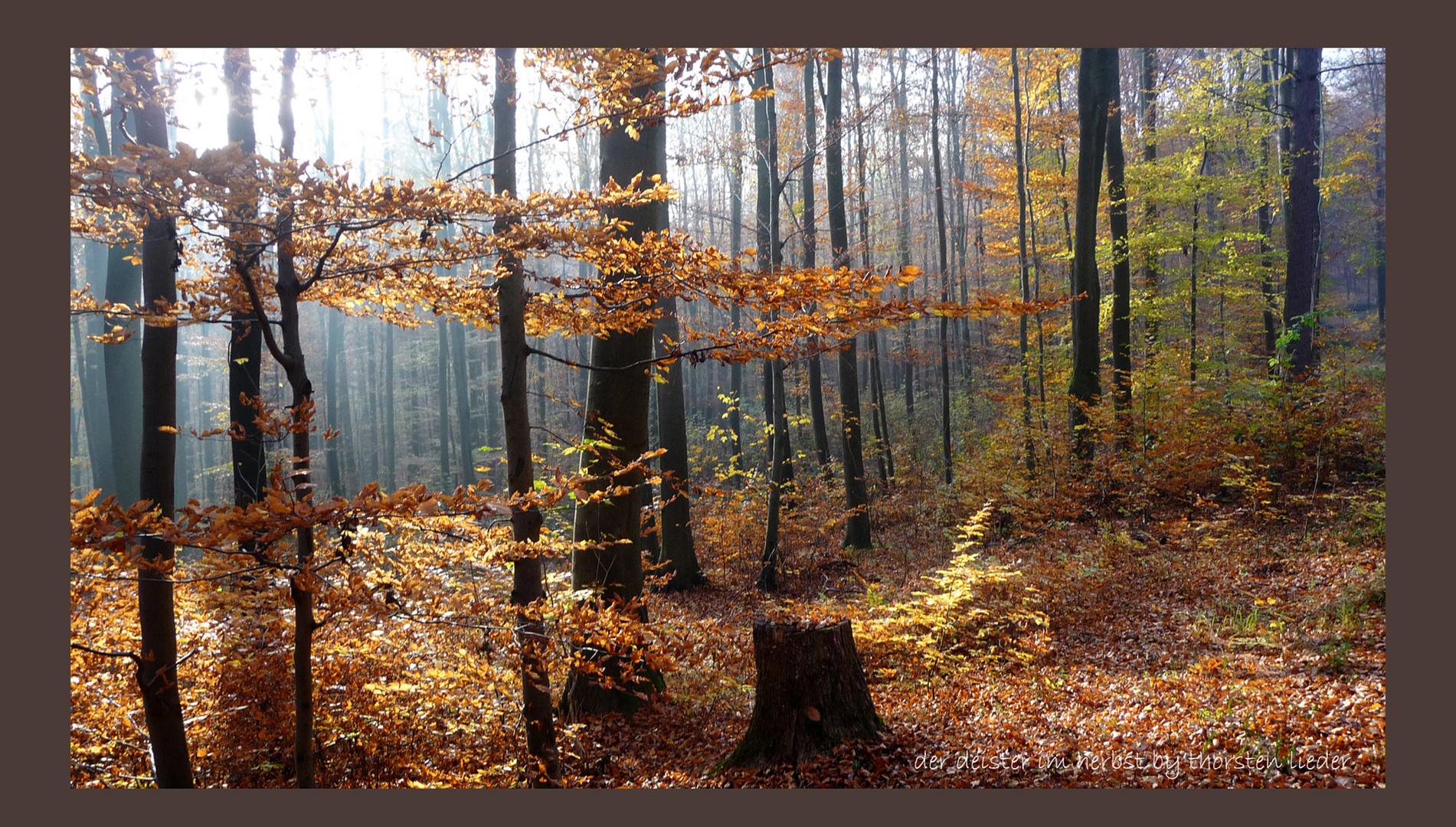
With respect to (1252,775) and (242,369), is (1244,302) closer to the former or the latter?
(1252,775)

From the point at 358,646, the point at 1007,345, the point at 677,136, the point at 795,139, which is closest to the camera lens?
the point at 358,646

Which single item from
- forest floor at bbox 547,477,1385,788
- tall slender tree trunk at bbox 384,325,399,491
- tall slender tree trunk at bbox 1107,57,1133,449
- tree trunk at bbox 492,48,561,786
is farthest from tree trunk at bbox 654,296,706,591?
tall slender tree trunk at bbox 384,325,399,491

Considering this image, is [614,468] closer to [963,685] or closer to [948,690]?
[948,690]

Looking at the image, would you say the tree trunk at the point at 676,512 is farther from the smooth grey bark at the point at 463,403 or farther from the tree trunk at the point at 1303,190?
the smooth grey bark at the point at 463,403

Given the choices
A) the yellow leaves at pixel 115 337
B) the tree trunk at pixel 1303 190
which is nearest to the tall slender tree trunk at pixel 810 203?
the tree trunk at pixel 1303 190

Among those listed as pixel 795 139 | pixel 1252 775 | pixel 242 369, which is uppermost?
pixel 795 139

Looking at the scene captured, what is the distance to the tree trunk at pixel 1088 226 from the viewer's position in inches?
411

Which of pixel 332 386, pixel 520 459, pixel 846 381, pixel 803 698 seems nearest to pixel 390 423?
pixel 332 386

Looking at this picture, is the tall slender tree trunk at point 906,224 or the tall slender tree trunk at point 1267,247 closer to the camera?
the tall slender tree trunk at point 1267,247

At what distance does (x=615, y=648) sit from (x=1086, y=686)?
3359 mm

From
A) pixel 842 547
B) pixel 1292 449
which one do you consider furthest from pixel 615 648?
pixel 1292 449

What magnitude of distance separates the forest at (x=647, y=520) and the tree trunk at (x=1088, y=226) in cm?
6

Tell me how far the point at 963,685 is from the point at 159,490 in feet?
17.2

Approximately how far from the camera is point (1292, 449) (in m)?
8.74
